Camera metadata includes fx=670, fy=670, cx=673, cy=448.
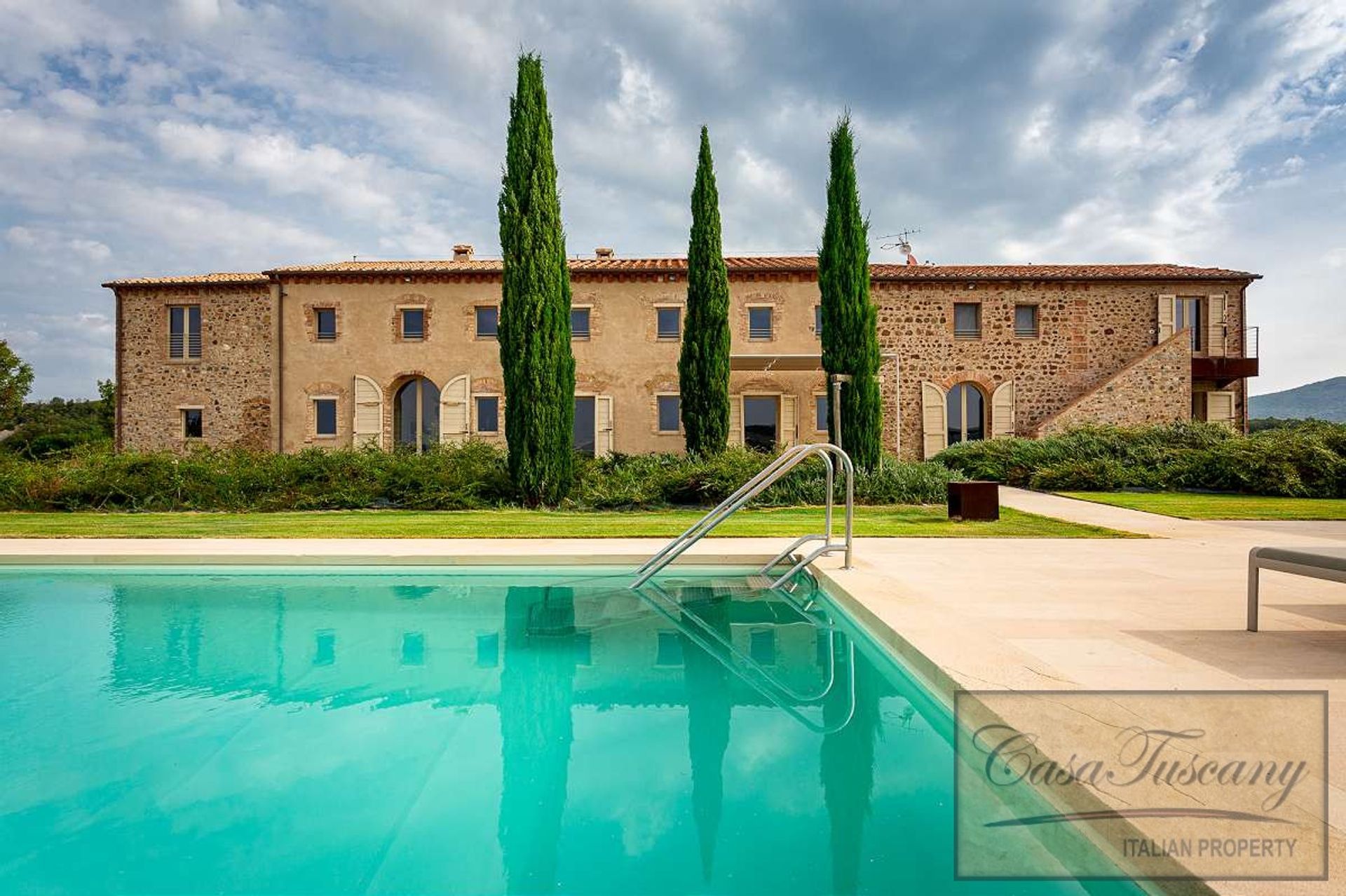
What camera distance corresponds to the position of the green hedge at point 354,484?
11.3 metres

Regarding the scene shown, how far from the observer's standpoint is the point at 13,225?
1561cm

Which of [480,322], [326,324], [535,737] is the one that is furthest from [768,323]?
[535,737]

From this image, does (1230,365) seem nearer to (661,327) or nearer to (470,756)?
(661,327)

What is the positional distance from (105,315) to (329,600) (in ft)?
67.7

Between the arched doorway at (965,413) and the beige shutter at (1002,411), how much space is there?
1047mm

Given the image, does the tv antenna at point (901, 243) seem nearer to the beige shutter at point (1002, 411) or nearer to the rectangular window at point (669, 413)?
the beige shutter at point (1002, 411)

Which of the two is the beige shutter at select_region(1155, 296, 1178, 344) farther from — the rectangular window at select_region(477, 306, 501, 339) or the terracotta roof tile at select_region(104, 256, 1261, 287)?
the rectangular window at select_region(477, 306, 501, 339)

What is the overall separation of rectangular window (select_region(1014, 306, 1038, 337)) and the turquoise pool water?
16791 millimetres

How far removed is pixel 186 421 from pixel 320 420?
14.1 ft

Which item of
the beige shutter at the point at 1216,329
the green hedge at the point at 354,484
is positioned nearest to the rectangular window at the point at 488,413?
the green hedge at the point at 354,484

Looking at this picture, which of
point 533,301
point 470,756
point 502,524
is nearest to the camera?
point 470,756

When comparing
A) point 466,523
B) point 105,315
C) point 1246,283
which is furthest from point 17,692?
point 1246,283

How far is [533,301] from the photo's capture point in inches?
472

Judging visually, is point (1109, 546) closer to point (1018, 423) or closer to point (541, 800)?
point (541, 800)
